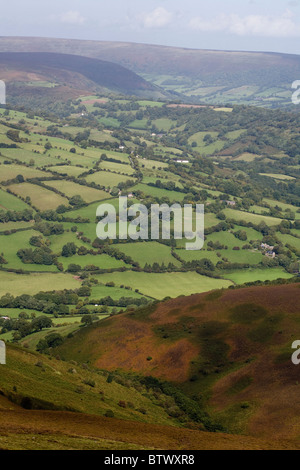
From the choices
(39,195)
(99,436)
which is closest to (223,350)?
(99,436)

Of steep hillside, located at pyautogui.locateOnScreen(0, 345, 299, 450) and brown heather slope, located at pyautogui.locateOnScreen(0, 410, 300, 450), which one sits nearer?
brown heather slope, located at pyautogui.locateOnScreen(0, 410, 300, 450)

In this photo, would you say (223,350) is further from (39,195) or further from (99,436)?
(39,195)

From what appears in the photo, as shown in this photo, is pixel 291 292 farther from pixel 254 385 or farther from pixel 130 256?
pixel 130 256

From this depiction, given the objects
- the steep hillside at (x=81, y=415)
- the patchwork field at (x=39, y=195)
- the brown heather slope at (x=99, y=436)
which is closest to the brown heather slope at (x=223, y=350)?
the steep hillside at (x=81, y=415)

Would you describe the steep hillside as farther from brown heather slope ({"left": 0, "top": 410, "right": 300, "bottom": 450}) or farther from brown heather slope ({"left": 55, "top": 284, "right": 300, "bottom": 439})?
brown heather slope ({"left": 55, "top": 284, "right": 300, "bottom": 439})

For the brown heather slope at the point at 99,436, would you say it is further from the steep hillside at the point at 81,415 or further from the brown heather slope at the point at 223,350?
the brown heather slope at the point at 223,350

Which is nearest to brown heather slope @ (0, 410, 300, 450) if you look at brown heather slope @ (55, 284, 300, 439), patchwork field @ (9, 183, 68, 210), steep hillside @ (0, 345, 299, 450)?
steep hillside @ (0, 345, 299, 450)

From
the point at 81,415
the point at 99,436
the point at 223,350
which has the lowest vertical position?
the point at 223,350
